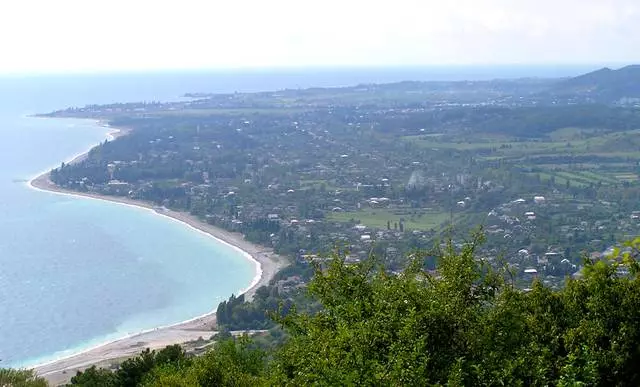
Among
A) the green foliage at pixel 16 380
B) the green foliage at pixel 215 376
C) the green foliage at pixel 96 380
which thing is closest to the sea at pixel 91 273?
the green foliage at pixel 96 380

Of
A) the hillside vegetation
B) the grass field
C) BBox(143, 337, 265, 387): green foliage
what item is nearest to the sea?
the grass field

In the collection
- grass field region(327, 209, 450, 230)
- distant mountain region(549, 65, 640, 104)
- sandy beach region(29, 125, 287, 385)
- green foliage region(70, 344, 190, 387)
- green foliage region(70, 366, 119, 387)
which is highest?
distant mountain region(549, 65, 640, 104)

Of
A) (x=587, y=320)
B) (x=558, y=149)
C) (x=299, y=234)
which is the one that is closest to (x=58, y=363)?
(x=299, y=234)

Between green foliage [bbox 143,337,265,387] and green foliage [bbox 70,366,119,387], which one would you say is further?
green foliage [bbox 70,366,119,387]

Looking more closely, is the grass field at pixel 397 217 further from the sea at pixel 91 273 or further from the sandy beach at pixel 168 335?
the sea at pixel 91 273

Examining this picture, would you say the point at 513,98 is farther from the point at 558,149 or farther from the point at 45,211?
the point at 45,211

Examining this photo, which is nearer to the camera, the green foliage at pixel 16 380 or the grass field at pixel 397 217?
the green foliage at pixel 16 380

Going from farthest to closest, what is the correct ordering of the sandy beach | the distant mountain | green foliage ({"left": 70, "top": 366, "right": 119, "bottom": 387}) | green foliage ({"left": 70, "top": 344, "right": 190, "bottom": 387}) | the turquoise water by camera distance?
the distant mountain
the turquoise water
the sandy beach
green foliage ({"left": 70, "top": 366, "right": 119, "bottom": 387})
green foliage ({"left": 70, "top": 344, "right": 190, "bottom": 387})

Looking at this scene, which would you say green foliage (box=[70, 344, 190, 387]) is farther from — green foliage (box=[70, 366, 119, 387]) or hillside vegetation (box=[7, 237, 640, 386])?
hillside vegetation (box=[7, 237, 640, 386])
